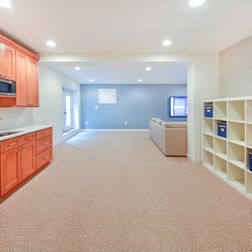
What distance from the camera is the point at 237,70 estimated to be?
4258 mm

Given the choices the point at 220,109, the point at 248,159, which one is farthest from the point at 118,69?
the point at 248,159

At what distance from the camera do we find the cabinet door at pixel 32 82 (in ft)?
14.3

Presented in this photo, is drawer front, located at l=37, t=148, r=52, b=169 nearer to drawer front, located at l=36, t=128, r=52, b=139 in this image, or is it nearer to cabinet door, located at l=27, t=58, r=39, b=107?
drawer front, located at l=36, t=128, r=52, b=139

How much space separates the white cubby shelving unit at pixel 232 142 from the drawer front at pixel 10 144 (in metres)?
3.40

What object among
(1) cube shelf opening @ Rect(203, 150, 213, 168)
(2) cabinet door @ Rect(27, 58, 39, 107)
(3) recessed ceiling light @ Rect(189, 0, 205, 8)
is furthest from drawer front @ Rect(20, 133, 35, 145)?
(1) cube shelf opening @ Rect(203, 150, 213, 168)

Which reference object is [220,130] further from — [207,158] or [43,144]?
[43,144]

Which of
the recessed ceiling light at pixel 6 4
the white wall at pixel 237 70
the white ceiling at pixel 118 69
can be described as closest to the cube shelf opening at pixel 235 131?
the white wall at pixel 237 70

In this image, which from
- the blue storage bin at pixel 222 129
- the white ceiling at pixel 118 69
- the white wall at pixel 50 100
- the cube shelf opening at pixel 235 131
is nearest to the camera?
the cube shelf opening at pixel 235 131

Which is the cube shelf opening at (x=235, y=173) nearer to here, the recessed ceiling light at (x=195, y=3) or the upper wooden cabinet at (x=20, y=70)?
the recessed ceiling light at (x=195, y=3)

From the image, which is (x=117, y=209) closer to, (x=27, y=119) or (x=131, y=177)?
(x=131, y=177)

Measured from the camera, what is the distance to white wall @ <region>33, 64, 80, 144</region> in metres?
5.94

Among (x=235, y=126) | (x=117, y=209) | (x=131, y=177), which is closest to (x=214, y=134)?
(x=235, y=126)

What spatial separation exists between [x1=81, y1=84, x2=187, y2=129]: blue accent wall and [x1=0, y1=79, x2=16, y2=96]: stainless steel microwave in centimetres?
751

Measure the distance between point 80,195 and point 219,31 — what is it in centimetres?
344
